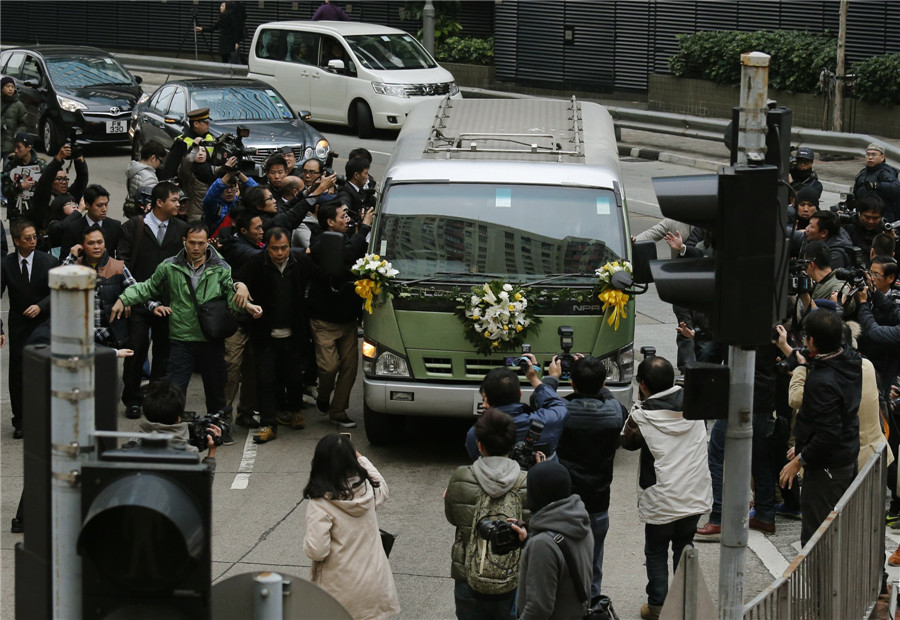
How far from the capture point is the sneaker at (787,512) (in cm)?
933

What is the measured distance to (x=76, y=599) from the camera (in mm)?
3479

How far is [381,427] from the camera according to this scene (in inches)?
413

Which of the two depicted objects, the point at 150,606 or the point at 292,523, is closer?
the point at 150,606

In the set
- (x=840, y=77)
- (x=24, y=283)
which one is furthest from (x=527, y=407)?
(x=840, y=77)

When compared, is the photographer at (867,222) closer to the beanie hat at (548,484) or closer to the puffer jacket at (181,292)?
the puffer jacket at (181,292)

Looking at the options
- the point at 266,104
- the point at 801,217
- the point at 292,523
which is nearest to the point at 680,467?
the point at 292,523

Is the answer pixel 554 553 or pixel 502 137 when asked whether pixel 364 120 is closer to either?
pixel 502 137

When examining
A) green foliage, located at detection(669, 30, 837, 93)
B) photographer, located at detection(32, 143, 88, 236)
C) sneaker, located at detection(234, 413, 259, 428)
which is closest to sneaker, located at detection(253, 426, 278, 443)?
sneaker, located at detection(234, 413, 259, 428)

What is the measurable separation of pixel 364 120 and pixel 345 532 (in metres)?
18.3

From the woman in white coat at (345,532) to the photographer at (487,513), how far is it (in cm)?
38

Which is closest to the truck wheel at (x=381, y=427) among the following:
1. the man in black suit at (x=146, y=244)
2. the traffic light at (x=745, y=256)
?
the man in black suit at (x=146, y=244)

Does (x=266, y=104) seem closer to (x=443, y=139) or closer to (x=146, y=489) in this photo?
(x=443, y=139)

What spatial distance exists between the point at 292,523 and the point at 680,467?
117 inches

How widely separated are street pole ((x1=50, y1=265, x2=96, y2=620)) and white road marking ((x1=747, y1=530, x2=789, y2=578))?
5.62m
